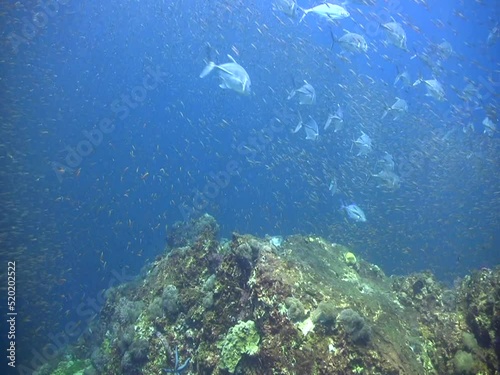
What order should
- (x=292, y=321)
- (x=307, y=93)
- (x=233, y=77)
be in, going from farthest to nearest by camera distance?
(x=307, y=93), (x=233, y=77), (x=292, y=321)

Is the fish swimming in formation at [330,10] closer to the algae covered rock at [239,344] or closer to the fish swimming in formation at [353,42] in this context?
the fish swimming in formation at [353,42]

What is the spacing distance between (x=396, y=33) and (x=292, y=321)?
9.84m

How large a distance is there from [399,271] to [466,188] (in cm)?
1035

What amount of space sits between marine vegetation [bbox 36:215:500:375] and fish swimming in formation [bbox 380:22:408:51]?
7452 mm

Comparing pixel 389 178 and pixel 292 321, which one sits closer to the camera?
pixel 292 321

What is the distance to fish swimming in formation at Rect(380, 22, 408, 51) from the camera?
10.6 meters

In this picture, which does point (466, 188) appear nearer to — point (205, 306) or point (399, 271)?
point (399, 271)

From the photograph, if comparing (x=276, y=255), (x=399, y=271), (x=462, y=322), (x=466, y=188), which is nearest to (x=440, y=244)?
(x=466, y=188)

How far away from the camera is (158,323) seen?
706cm

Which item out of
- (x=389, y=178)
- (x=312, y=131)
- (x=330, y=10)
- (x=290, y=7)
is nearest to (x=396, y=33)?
(x=330, y=10)

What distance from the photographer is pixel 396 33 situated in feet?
34.7

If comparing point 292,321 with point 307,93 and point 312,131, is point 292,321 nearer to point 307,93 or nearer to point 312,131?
point 312,131

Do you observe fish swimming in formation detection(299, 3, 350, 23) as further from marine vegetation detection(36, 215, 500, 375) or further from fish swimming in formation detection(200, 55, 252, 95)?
marine vegetation detection(36, 215, 500, 375)

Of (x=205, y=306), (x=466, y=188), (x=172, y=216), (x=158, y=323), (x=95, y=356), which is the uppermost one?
(x=205, y=306)
